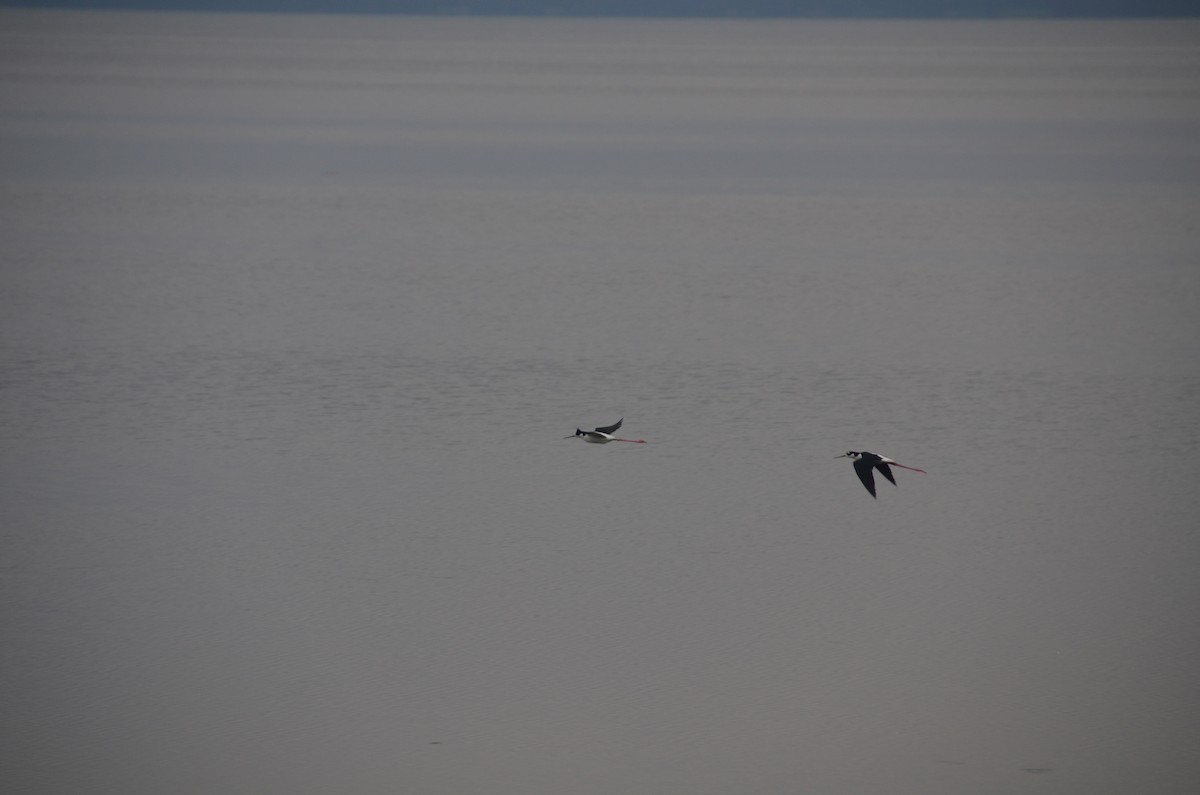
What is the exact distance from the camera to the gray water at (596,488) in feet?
13.1

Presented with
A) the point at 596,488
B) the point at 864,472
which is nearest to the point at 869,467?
the point at 864,472

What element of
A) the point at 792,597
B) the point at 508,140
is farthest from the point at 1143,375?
the point at 508,140

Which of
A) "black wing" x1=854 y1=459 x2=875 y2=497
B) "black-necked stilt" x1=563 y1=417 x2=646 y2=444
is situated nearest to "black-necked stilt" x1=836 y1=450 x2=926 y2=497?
"black wing" x1=854 y1=459 x2=875 y2=497

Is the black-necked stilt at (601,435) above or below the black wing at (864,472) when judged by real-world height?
above

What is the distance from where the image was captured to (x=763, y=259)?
10.3 m

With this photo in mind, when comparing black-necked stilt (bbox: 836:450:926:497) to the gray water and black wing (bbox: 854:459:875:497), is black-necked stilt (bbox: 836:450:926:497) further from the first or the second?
the gray water

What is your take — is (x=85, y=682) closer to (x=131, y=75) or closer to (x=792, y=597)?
(x=792, y=597)

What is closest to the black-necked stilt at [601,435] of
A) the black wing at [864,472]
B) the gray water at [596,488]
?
the gray water at [596,488]

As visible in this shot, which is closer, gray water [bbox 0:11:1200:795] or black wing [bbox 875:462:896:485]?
gray water [bbox 0:11:1200:795]

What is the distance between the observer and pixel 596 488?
5.83 meters

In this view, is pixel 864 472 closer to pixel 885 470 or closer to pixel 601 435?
pixel 885 470

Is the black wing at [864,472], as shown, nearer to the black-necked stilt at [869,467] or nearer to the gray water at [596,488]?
the black-necked stilt at [869,467]

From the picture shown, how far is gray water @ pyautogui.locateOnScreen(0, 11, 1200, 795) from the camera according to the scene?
4.01m

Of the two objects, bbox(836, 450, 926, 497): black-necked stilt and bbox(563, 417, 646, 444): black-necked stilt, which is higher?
bbox(563, 417, 646, 444): black-necked stilt
